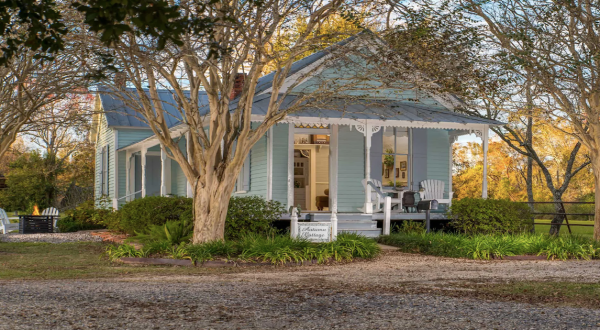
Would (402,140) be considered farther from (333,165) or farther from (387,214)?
(387,214)

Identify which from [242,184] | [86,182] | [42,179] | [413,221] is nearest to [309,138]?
[242,184]

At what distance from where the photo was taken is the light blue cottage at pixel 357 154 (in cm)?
1649

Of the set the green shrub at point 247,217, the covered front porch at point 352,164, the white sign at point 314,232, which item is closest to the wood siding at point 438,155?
the covered front porch at point 352,164

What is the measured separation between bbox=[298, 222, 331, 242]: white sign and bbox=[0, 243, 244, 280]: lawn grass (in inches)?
89.5

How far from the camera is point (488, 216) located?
632 inches

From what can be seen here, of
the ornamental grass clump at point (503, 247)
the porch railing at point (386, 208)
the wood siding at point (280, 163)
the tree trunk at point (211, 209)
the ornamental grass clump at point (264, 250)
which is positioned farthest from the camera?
the wood siding at point (280, 163)

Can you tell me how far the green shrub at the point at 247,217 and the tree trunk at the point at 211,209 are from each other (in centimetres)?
164

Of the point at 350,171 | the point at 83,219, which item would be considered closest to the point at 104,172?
the point at 83,219

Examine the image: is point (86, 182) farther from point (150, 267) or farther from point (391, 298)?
point (391, 298)

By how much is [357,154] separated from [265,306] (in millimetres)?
11661

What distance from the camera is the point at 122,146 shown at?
26.0 meters

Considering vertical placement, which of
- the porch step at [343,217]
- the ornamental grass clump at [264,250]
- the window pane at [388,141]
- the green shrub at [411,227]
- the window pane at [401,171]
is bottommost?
the ornamental grass clump at [264,250]

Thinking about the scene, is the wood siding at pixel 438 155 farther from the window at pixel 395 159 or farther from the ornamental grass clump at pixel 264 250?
the ornamental grass clump at pixel 264 250

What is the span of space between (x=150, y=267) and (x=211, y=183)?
1.97 metres
